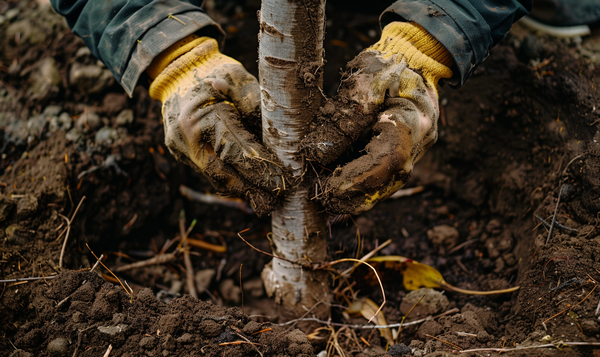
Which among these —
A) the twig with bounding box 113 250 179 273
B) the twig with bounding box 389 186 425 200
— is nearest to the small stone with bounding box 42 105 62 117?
the twig with bounding box 113 250 179 273

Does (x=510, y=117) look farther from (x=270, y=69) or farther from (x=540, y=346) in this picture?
(x=270, y=69)

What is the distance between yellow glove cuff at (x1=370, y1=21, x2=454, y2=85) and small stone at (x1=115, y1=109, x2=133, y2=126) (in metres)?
1.54

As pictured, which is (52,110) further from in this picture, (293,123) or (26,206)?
(293,123)

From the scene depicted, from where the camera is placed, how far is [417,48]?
5.10 feet

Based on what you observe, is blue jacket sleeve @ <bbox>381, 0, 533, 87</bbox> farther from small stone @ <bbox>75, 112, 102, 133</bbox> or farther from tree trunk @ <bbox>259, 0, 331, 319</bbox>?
small stone @ <bbox>75, 112, 102, 133</bbox>

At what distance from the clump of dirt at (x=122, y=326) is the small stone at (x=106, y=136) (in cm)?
91

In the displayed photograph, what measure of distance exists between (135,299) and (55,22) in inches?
84.8

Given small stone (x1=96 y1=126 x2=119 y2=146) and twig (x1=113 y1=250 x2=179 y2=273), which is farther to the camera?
small stone (x1=96 y1=126 x2=119 y2=146)

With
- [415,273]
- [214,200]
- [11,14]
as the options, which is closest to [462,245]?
[415,273]

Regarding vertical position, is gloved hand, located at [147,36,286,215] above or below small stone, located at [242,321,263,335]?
above

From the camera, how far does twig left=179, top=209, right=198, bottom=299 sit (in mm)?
2070

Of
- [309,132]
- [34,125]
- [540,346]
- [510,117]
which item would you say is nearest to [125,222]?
[34,125]

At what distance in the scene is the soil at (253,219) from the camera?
1373 millimetres

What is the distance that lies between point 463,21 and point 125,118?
190cm
